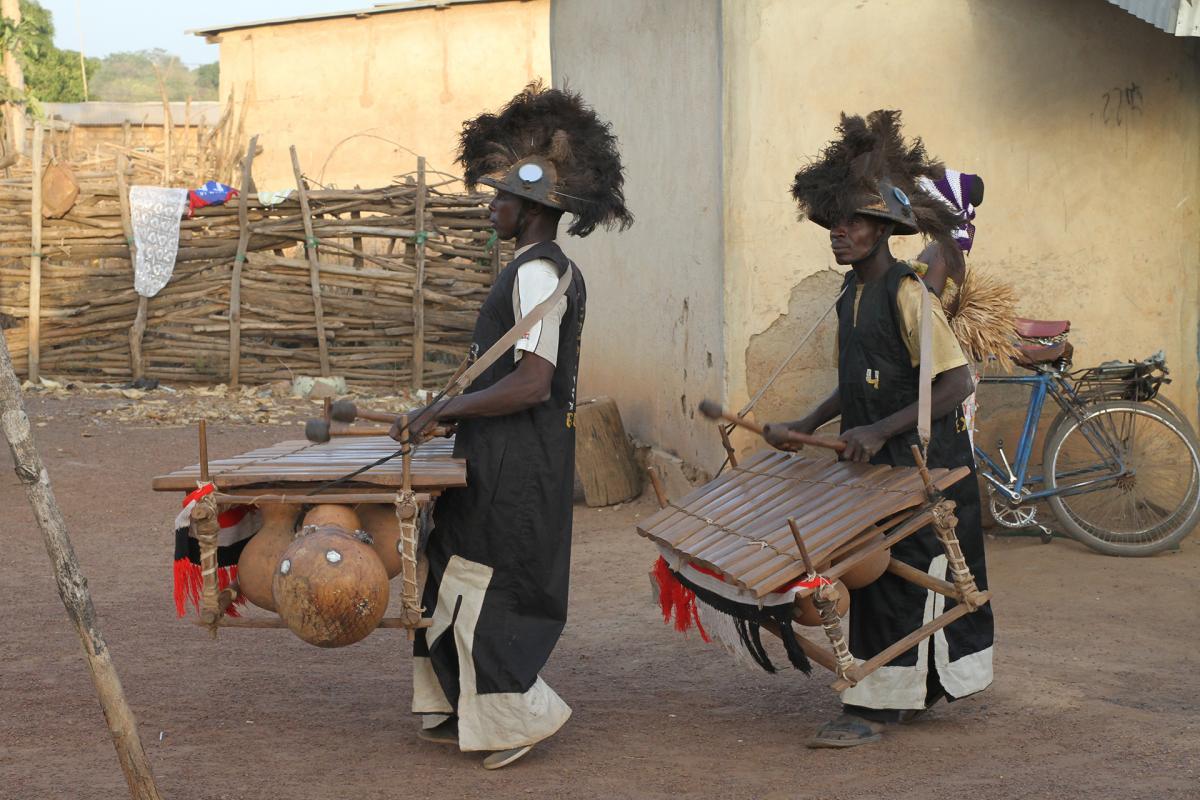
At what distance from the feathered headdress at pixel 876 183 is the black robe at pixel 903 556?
22cm

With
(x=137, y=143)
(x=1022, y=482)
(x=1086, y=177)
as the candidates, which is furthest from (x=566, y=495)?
(x=137, y=143)

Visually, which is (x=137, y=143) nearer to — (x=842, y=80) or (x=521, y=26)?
(x=521, y=26)

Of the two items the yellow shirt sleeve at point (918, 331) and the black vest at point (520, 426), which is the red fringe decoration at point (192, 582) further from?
the yellow shirt sleeve at point (918, 331)

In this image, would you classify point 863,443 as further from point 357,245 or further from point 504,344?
point 357,245

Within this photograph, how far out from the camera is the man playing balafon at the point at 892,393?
406 centimetres

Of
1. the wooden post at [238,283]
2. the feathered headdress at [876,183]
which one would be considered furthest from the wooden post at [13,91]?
the feathered headdress at [876,183]

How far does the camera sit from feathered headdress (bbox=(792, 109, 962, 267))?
4.06m

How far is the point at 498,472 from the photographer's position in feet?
12.8

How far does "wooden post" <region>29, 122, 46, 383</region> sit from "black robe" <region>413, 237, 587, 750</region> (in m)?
11.1

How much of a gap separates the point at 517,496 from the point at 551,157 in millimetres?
1020

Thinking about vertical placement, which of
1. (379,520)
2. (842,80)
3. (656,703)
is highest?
(842,80)

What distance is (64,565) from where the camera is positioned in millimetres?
3248

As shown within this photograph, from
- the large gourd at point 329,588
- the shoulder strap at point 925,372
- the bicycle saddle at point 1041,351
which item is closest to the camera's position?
the large gourd at point 329,588

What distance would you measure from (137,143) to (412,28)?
Result: 16.4 ft
